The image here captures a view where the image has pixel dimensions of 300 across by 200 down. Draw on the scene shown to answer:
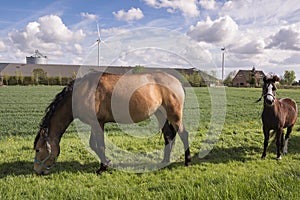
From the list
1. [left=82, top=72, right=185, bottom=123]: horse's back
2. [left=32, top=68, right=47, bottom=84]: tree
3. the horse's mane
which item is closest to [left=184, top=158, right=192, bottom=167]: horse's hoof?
[left=82, top=72, right=185, bottom=123]: horse's back

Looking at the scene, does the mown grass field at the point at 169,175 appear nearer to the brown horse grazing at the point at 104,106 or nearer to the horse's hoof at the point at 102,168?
the horse's hoof at the point at 102,168

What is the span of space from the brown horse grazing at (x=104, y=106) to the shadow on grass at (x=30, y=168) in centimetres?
37

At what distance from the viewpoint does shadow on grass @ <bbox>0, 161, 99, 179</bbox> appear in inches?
202

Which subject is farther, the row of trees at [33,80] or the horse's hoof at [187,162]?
the row of trees at [33,80]

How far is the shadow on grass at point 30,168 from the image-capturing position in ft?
16.8

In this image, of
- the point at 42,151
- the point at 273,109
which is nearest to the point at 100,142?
the point at 42,151

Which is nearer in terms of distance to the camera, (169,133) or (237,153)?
(169,133)

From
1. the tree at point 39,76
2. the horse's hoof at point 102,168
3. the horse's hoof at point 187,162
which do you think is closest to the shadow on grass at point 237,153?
the horse's hoof at point 187,162

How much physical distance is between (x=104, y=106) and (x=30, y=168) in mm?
2027

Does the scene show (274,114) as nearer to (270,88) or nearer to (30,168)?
(270,88)

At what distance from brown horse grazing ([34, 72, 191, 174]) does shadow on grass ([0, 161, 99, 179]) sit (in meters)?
0.37

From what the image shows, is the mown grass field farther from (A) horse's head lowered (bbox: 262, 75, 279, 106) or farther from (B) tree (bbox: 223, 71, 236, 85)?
(B) tree (bbox: 223, 71, 236, 85)

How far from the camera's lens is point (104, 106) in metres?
5.35

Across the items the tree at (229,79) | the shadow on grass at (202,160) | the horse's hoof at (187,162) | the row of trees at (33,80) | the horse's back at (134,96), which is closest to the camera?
the shadow on grass at (202,160)
